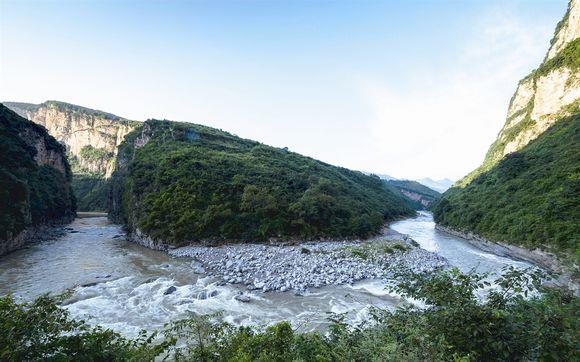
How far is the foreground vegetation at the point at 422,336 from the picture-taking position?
13.2 ft

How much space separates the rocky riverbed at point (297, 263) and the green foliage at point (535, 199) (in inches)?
431

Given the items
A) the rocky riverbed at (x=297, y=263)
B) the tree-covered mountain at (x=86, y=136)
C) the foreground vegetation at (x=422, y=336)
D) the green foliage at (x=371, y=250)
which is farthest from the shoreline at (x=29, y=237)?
the tree-covered mountain at (x=86, y=136)

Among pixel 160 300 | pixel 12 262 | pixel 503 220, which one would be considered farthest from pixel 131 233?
pixel 503 220

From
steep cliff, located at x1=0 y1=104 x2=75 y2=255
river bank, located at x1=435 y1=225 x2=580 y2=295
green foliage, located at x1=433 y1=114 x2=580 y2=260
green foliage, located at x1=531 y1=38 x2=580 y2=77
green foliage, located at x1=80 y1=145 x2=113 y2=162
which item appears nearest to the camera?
river bank, located at x1=435 y1=225 x2=580 y2=295

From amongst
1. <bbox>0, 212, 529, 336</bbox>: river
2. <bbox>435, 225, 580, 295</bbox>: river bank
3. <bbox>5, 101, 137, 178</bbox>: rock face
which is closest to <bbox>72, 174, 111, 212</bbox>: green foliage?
<bbox>5, 101, 137, 178</bbox>: rock face

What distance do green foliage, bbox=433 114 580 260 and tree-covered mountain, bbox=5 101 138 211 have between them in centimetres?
12543

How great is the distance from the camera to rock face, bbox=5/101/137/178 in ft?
443

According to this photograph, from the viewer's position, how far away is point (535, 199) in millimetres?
33812

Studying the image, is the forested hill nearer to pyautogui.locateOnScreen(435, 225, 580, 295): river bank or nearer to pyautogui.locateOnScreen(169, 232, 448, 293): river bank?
pyautogui.locateOnScreen(169, 232, 448, 293): river bank

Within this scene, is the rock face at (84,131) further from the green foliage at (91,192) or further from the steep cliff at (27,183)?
the steep cliff at (27,183)

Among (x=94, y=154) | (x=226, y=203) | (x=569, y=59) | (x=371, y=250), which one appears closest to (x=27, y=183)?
(x=226, y=203)

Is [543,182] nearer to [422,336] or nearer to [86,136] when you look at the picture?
[422,336]

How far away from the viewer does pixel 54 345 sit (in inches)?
194

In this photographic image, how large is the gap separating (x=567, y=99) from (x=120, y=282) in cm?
7672
